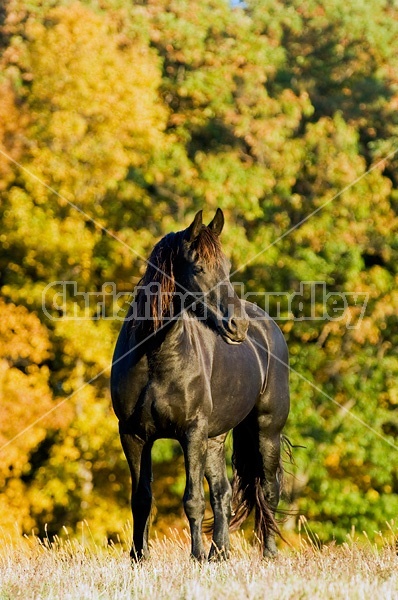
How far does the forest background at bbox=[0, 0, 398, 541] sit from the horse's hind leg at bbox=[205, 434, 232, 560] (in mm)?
10156

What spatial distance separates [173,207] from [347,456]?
6.73 m

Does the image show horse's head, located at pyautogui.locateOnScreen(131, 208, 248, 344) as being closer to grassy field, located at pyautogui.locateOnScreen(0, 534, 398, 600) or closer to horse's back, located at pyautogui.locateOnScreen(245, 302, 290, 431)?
grassy field, located at pyautogui.locateOnScreen(0, 534, 398, 600)

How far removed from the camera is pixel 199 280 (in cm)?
632

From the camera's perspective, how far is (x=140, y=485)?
6.60 metres

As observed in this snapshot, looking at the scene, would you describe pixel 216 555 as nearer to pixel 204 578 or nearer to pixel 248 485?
pixel 204 578

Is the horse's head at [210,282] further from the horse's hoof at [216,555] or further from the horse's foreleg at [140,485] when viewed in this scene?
the horse's hoof at [216,555]

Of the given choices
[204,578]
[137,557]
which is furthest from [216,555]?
[204,578]

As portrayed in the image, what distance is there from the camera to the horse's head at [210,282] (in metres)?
6.27

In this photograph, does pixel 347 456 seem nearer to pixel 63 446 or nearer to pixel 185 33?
pixel 63 446

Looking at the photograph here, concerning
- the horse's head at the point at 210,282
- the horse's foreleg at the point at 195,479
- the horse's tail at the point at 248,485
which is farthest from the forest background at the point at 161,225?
the horse's head at the point at 210,282

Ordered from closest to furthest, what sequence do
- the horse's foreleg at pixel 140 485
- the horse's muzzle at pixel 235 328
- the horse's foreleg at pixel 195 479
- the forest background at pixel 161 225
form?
the horse's muzzle at pixel 235 328 → the horse's foreleg at pixel 195 479 → the horse's foreleg at pixel 140 485 → the forest background at pixel 161 225

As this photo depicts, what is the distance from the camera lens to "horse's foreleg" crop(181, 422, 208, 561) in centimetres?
646

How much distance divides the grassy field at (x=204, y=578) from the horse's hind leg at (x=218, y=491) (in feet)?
2.00

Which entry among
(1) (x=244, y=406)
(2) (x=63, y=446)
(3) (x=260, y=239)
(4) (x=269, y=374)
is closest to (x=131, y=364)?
(1) (x=244, y=406)
